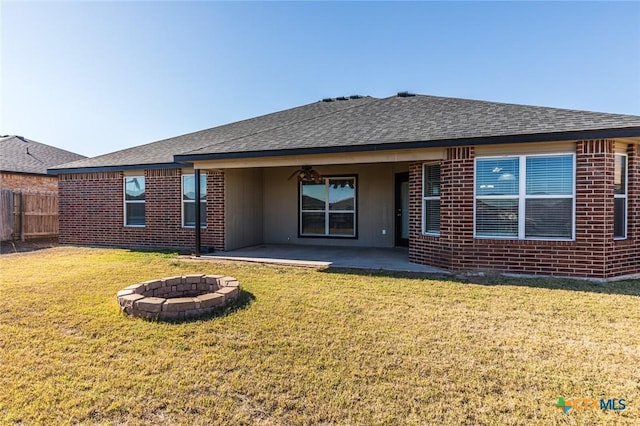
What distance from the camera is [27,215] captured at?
13.1 metres

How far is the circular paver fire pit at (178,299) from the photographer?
429 centimetres

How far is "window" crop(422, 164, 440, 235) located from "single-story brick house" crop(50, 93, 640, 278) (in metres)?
0.03

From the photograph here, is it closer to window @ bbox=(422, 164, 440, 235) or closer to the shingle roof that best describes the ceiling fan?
the shingle roof

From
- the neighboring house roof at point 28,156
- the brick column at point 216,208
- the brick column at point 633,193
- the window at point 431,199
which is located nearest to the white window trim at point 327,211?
the brick column at point 216,208

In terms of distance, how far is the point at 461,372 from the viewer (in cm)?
297

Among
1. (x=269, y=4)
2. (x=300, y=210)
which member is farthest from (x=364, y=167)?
(x=269, y=4)

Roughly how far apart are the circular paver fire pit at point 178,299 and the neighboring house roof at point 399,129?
3.76 meters

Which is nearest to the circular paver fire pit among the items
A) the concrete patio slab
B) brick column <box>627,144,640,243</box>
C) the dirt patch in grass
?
the concrete patio slab

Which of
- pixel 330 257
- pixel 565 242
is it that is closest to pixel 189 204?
pixel 330 257

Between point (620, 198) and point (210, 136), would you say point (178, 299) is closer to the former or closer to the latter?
point (620, 198)

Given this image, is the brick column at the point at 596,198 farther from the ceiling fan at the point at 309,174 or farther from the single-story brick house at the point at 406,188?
the ceiling fan at the point at 309,174

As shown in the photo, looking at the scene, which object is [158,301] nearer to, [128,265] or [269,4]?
[128,265]

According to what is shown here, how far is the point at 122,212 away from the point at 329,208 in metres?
6.77

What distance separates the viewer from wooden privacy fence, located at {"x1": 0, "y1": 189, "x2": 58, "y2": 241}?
41.2ft
